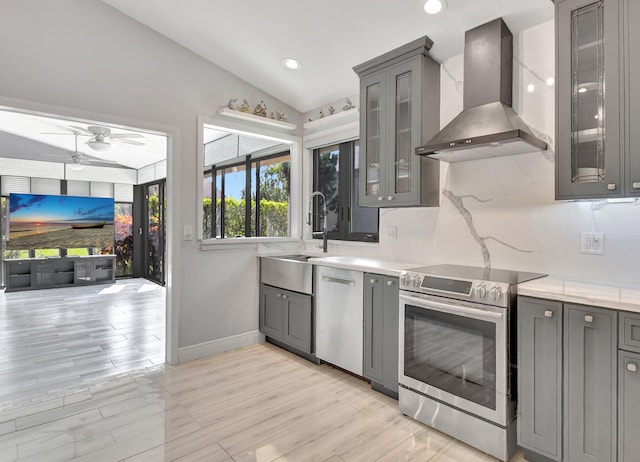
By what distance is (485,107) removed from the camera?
2.40m

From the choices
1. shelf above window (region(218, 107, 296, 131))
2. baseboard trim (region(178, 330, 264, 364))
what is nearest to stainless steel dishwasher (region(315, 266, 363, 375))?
baseboard trim (region(178, 330, 264, 364))

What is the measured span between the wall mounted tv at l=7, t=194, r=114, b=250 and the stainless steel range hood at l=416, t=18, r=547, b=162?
7820 mm

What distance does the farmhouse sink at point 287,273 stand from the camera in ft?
10.8

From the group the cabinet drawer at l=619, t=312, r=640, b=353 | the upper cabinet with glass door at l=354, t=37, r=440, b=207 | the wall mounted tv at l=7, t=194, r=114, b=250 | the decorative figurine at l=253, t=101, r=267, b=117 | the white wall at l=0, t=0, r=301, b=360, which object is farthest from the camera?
the wall mounted tv at l=7, t=194, r=114, b=250

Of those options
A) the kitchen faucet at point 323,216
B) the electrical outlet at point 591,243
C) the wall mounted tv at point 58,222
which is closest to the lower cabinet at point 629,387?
the electrical outlet at point 591,243

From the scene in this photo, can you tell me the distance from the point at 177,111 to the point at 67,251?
6.12m

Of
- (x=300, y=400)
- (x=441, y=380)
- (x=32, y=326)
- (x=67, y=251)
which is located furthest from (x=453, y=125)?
A: (x=67, y=251)

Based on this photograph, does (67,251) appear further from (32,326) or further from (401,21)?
(401,21)

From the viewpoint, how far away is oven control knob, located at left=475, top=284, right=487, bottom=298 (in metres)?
1.98

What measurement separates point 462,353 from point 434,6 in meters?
2.24

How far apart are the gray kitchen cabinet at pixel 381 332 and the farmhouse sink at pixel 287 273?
2.29ft

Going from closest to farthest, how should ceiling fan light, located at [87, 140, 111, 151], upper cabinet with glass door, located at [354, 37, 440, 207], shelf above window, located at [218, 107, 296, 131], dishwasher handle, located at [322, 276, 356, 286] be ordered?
upper cabinet with glass door, located at [354, 37, 440, 207] → dishwasher handle, located at [322, 276, 356, 286] → shelf above window, located at [218, 107, 296, 131] → ceiling fan light, located at [87, 140, 111, 151]

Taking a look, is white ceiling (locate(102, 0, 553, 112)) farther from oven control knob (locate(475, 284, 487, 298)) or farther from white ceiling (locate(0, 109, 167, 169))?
white ceiling (locate(0, 109, 167, 169))

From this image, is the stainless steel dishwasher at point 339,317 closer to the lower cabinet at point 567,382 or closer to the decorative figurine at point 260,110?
the lower cabinet at point 567,382
